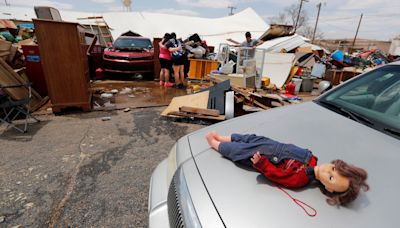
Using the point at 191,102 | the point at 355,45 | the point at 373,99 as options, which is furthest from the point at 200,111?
the point at 355,45

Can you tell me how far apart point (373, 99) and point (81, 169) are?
3.43 metres

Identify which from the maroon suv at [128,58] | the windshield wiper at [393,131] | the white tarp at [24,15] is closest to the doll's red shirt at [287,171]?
the windshield wiper at [393,131]

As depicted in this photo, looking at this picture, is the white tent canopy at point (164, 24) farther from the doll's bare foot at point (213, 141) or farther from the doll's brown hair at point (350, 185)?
the doll's brown hair at point (350, 185)

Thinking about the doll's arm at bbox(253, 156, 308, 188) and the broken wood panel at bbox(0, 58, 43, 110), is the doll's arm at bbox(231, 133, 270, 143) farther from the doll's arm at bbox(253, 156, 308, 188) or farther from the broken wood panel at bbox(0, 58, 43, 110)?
the broken wood panel at bbox(0, 58, 43, 110)

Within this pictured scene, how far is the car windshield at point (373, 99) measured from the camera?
166cm

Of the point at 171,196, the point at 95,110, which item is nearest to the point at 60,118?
the point at 95,110

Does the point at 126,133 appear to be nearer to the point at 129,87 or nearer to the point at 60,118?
the point at 60,118

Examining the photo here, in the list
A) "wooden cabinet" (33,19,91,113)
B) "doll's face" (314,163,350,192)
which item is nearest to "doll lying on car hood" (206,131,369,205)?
"doll's face" (314,163,350,192)

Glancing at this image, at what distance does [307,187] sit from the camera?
3.64ft

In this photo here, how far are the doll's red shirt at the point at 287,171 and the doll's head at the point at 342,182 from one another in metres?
0.10

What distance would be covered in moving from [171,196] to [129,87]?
6.43 meters

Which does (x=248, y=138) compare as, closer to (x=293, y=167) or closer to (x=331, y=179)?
(x=293, y=167)

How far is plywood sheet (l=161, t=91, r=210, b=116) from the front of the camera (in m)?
4.51

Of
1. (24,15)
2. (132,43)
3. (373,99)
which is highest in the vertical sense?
(24,15)
